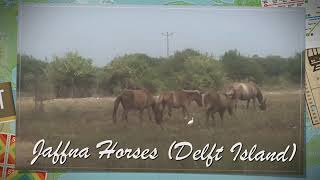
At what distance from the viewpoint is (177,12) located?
341 centimetres

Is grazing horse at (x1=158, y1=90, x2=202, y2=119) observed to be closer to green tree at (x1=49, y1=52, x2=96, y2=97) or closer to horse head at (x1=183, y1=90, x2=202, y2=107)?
horse head at (x1=183, y1=90, x2=202, y2=107)

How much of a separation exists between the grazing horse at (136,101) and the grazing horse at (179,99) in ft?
0.23

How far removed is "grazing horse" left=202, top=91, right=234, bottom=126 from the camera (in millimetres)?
3410

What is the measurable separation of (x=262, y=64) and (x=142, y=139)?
1.11 meters

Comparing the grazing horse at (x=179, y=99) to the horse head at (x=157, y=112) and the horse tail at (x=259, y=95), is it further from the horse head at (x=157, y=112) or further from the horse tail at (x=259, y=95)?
the horse tail at (x=259, y=95)

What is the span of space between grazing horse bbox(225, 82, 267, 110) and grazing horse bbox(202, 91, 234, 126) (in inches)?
2.0

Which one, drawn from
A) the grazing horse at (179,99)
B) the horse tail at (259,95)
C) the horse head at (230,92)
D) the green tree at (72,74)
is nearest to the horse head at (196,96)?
the grazing horse at (179,99)

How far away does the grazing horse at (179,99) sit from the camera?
3.40 m

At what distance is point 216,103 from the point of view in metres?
3.41

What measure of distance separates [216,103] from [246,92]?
249 mm

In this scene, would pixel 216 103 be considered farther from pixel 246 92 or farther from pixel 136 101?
pixel 136 101

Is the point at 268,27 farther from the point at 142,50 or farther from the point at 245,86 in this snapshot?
the point at 142,50

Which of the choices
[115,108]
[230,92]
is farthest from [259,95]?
[115,108]

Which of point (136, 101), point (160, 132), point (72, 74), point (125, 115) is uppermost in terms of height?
point (72, 74)
